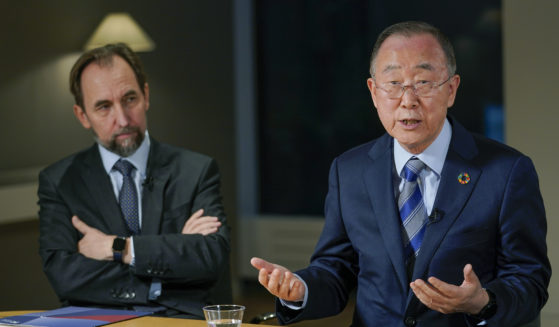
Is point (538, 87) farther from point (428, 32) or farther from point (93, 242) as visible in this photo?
point (93, 242)

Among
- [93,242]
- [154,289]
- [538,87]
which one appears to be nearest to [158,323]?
[154,289]

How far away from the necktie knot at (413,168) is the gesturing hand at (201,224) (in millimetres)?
1004

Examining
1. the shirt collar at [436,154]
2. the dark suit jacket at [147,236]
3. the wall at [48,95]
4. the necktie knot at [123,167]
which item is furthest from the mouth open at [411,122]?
the wall at [48,95]

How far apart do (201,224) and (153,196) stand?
8.9 inches

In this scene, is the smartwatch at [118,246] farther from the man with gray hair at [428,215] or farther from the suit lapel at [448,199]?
the suit lapel at [448,199]

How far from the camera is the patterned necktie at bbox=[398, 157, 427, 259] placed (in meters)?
2.43

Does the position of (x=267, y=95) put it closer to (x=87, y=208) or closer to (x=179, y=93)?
(x=179, y=93)

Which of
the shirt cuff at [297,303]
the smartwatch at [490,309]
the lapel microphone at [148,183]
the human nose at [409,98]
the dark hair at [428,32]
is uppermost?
the dark hair at [428,32]

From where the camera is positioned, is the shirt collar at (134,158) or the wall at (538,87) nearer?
A: the shirt collar at (134,158)

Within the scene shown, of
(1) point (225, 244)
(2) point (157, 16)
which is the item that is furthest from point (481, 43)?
(1) point (225, 244)

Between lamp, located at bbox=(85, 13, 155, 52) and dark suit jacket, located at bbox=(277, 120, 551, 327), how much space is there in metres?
3.43

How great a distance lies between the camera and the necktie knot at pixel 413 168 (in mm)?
2465

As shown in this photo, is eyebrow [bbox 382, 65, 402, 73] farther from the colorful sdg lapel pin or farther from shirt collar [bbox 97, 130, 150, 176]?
shirt collar [bbox 97, 130, 150, 176]

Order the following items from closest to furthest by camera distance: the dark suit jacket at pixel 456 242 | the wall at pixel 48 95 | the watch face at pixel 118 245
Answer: the dark suit jacket at pixel 456 242, the watch face at pixel 118 245, the wall at pixel 48 95
